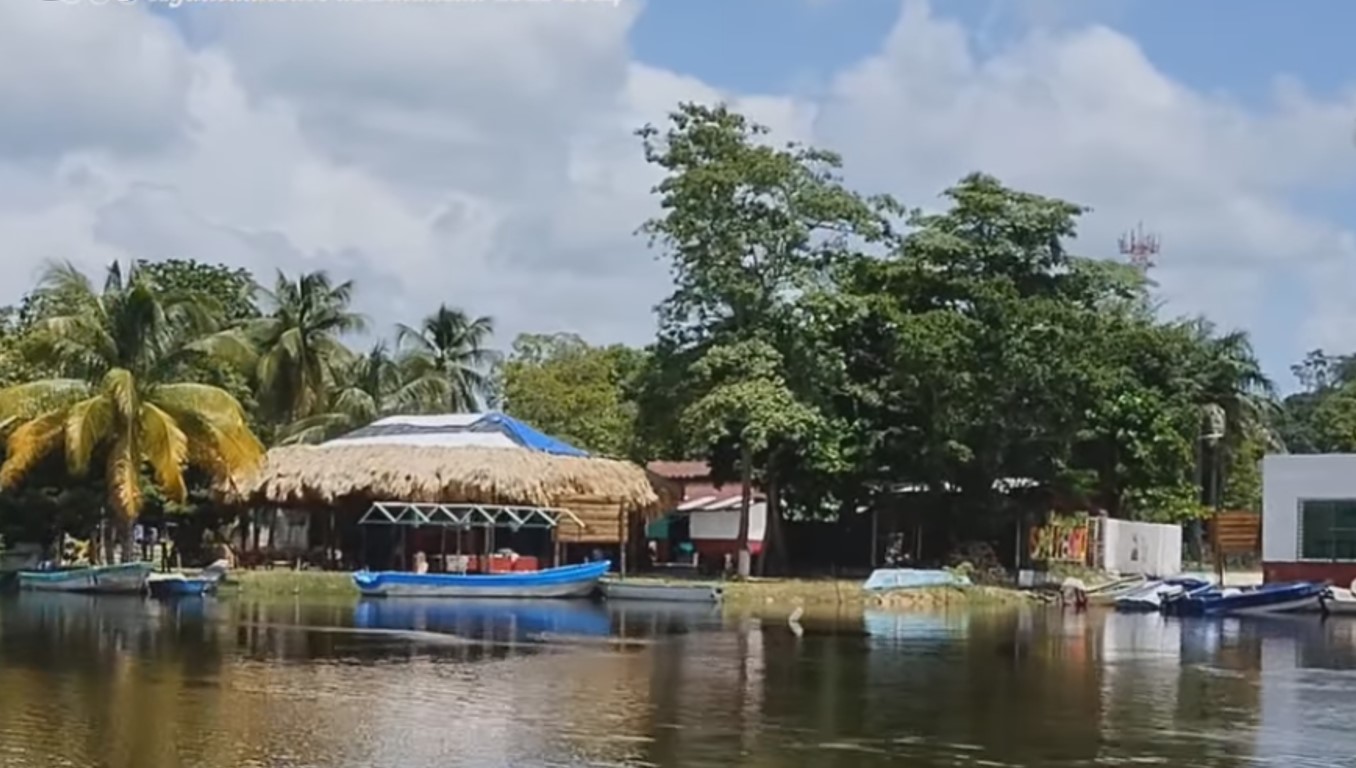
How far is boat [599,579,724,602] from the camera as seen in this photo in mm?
39094

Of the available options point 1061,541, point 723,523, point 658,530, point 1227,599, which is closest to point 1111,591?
point 1227,599

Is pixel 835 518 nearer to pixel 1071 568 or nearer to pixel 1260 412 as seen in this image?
pixel 1071 568

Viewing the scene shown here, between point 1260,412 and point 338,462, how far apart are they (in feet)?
112

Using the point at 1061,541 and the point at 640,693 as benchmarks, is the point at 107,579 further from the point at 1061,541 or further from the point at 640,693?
the point at 1061,541

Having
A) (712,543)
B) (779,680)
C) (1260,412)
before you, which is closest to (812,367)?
(712,543)

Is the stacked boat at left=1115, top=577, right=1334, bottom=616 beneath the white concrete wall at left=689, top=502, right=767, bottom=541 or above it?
beneath

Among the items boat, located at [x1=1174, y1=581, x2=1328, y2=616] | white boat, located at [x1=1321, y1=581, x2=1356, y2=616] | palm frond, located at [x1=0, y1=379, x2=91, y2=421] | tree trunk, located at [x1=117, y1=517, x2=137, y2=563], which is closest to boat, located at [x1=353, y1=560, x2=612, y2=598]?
tree trunk, located at [x1=117, y1=517, x2=137, y2=563]

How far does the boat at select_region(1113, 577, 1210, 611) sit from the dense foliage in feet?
12.0

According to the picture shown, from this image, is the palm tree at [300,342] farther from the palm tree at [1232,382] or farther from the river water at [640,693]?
the palm tree at [1232,382]

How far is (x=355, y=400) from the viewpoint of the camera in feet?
167

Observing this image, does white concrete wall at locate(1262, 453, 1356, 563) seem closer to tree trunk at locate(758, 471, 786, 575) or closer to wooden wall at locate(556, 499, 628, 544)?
tree trunk at locate(758, 471, 786, 575)

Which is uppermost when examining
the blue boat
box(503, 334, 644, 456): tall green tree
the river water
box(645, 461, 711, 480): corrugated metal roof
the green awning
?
box(503, 334, 644, 456): tall green tree

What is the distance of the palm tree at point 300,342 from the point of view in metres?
49.3

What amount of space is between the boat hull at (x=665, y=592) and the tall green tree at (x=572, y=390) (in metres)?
15.9
